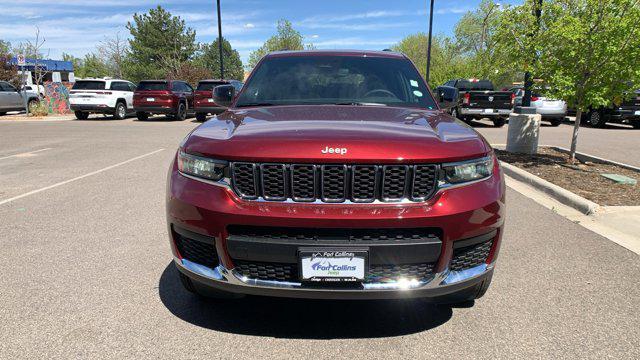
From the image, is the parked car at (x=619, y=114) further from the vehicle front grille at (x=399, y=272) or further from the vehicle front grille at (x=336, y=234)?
the vehicle front grille at (x=336, y=234)

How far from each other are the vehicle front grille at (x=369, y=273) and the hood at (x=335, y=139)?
55 centimetres

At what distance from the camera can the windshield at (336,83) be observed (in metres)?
3.69

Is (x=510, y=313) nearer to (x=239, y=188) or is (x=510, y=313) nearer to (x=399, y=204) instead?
(x=399, y=204)

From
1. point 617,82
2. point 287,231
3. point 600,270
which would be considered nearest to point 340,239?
point 287,231

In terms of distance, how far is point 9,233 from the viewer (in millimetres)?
4633

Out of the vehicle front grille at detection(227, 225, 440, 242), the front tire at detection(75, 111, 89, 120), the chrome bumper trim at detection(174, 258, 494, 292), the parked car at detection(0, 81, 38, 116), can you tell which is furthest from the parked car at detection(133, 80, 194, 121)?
the vehicle front grille at detection(227, 225, 440, 242)

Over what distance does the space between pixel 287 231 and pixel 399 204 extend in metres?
0.59

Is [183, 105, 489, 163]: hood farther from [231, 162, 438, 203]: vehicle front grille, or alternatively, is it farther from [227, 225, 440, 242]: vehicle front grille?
[227, 225, 440, 242]: vehicle front grille

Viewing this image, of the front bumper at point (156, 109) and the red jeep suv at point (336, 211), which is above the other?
the red jeep suv at point (336, 211)

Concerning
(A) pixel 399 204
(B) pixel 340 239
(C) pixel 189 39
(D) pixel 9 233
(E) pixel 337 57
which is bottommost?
(D) pixel 9 233

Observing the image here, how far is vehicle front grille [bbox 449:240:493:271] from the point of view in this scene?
2.48 metres

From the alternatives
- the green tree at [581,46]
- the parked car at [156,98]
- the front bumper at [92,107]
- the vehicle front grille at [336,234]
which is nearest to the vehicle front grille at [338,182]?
the vehicle front grille at [336,234]

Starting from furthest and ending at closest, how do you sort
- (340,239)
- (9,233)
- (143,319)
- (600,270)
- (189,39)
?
1. (189,39)
2. (9,233)
3. (600,270)
4. (143,319)
5. (340,239)

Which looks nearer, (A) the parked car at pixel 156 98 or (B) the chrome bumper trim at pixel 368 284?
(B) the chrome bumper trim at pixel 368 284
